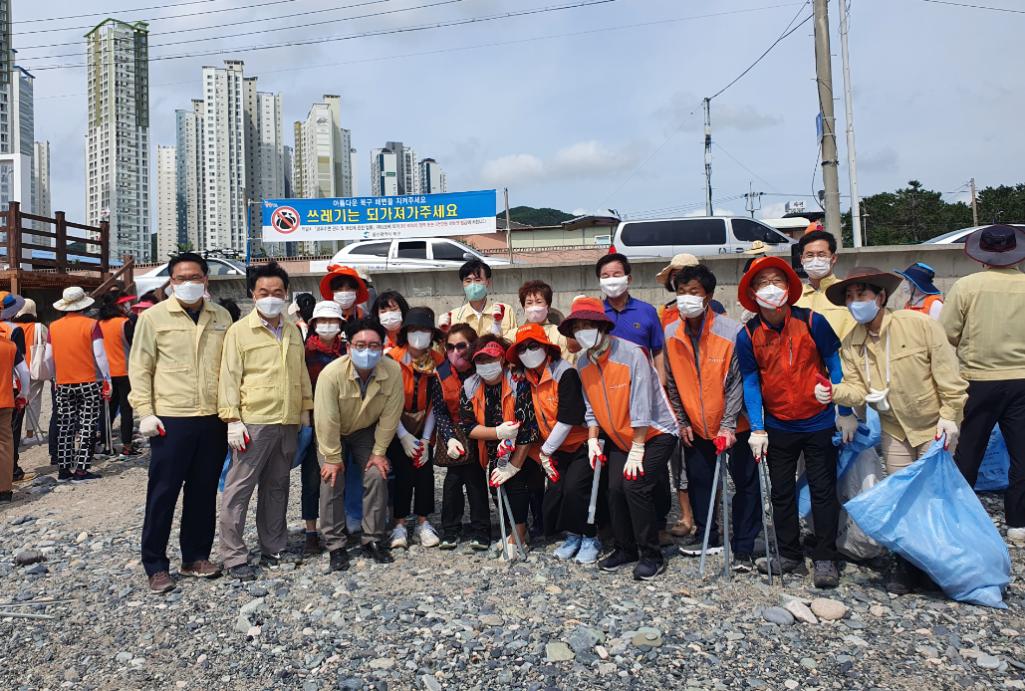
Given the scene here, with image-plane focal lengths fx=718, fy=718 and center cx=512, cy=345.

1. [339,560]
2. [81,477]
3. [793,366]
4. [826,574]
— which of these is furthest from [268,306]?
[81,477]

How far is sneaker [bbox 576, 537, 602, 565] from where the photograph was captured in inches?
179

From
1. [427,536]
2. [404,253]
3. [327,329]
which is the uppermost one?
[404,253]

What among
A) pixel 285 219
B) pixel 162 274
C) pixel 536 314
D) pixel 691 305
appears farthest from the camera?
pixel 162 274

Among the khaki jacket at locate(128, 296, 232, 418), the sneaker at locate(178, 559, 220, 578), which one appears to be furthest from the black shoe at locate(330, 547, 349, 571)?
the khaki jacket at locate(128, 296, 232, 418)

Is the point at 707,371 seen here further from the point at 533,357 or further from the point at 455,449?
the point at 455,449

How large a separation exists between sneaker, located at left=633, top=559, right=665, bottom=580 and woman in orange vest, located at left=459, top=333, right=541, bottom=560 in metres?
0.85

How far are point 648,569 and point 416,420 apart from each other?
185 cm

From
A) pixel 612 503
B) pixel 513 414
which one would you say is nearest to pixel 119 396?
pixel 513 414

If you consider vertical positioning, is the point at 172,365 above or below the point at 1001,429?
above

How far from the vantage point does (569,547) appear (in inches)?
184

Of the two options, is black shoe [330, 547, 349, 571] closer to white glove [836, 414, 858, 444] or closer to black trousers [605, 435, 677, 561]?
black trousers [605, 435, 677, 561]

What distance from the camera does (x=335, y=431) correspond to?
452cm

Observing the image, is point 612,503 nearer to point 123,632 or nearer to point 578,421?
point 578,421

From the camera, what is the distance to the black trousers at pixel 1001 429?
4.58 meters
